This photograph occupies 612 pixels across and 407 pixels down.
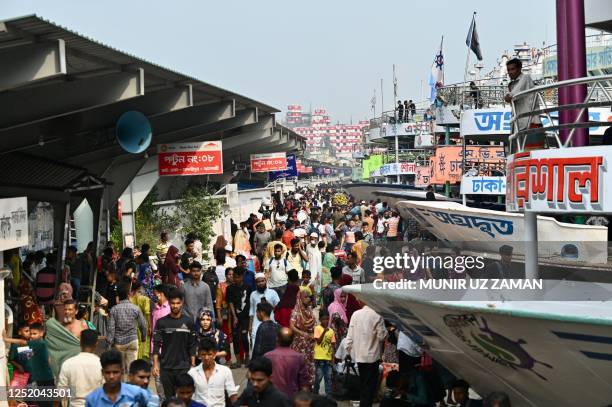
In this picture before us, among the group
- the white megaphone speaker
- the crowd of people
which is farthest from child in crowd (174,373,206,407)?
the white megaphone speaker

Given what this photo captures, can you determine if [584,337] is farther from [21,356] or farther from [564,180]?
[21,356]

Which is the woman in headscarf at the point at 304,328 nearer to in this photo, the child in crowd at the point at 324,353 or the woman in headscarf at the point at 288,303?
the child in crowd at the point at 324,353

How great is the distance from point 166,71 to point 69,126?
90.3 inches

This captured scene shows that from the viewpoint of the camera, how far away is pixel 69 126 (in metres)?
22.0

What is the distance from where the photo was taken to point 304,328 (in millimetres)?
12234

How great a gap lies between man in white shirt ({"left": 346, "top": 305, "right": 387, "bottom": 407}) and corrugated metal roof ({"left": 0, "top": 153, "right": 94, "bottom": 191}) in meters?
8.21

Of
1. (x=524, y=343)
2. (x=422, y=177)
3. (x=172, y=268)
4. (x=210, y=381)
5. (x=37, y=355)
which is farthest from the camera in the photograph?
(x=422, y=177)

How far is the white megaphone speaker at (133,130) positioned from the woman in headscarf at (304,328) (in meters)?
11.4

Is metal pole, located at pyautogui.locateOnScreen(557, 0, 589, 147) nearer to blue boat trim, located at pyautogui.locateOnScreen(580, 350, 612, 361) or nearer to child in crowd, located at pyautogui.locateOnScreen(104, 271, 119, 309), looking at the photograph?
blue boat trim, located at pyautogui.locateOnScreen(580, 350, 612, 361)

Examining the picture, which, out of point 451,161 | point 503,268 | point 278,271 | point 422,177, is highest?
point 451,161

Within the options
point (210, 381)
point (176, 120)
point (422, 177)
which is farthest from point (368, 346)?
point (422, 177)

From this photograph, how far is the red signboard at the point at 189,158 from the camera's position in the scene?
1097 inches

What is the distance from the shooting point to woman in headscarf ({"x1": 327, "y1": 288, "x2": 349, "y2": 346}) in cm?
1298

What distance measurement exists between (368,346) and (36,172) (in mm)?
9876
